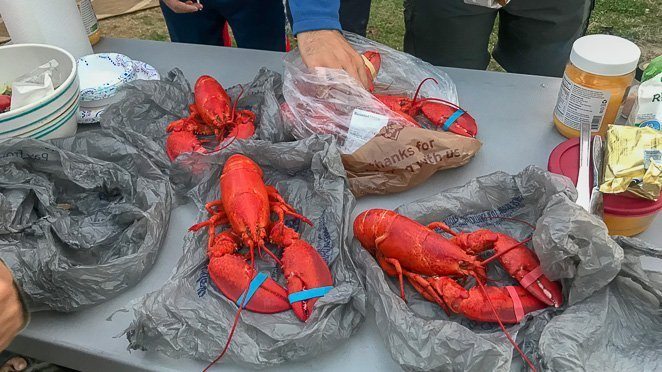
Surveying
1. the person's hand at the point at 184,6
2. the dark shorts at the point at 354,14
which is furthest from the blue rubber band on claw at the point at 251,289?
the dark shorts at the point at 354,14

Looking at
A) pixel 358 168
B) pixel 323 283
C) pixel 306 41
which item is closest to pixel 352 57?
pixel 306 41

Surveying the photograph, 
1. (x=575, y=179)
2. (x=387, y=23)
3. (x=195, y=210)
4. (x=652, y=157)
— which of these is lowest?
(x=387, y=23)

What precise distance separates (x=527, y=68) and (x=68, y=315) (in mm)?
1431

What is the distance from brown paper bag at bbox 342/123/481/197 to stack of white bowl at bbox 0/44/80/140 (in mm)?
601

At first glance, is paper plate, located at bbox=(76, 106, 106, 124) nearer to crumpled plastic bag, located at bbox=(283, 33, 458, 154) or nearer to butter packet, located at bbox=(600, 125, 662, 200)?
crumpled plastic bag, located at bbox=(283, 33, 458, 154)

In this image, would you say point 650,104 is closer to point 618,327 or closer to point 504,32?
point 618,327

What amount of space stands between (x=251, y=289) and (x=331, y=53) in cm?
55

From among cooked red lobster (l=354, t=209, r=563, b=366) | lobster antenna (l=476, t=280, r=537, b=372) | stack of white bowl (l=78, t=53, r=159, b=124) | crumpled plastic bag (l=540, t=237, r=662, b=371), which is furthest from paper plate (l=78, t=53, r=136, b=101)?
crumpled plastic bag (l=540, t=237, r=662, b=371)

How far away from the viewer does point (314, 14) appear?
1.23 metres

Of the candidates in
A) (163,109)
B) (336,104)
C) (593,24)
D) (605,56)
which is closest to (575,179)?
(605,56)

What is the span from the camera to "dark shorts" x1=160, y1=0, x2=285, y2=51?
5.55 feet

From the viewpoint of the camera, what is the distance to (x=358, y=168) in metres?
1.15

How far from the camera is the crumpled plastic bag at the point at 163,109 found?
4.06 feet

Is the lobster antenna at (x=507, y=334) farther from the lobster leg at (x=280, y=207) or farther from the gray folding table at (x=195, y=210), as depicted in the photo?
the lobster leg at (x=280, y=207)
